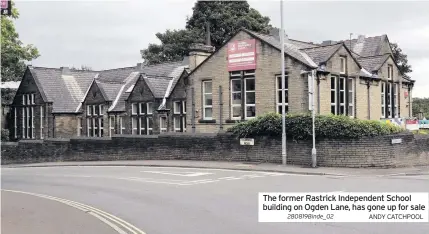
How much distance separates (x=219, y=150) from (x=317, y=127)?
5860 millimetres

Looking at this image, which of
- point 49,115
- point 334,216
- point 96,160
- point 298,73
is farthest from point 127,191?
point 49,115

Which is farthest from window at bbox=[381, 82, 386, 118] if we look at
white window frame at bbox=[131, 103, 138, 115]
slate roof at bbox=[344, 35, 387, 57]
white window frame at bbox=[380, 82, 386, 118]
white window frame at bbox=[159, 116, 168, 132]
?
white window frame at bbox=[131, 103, 138, 115]

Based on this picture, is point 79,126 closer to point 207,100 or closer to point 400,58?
point 207,100

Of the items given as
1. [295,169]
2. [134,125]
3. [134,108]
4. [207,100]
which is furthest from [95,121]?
[295,169]

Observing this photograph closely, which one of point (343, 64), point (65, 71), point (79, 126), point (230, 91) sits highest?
point (65, 71)

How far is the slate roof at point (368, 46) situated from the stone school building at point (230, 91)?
0.08 m

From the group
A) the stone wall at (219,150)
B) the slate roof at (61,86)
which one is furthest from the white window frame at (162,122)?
the slate roof at (61,86)

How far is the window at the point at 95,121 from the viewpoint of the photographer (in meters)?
42.2

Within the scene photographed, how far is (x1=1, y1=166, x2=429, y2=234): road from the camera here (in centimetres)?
918

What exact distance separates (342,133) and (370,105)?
456 inches

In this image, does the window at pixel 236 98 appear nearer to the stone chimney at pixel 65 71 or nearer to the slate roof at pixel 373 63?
the slate roof at pixel 373 63

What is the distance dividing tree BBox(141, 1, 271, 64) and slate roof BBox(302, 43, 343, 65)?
28287mm

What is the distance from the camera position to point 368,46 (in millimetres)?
41656

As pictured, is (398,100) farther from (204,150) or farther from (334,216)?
(334,216)
